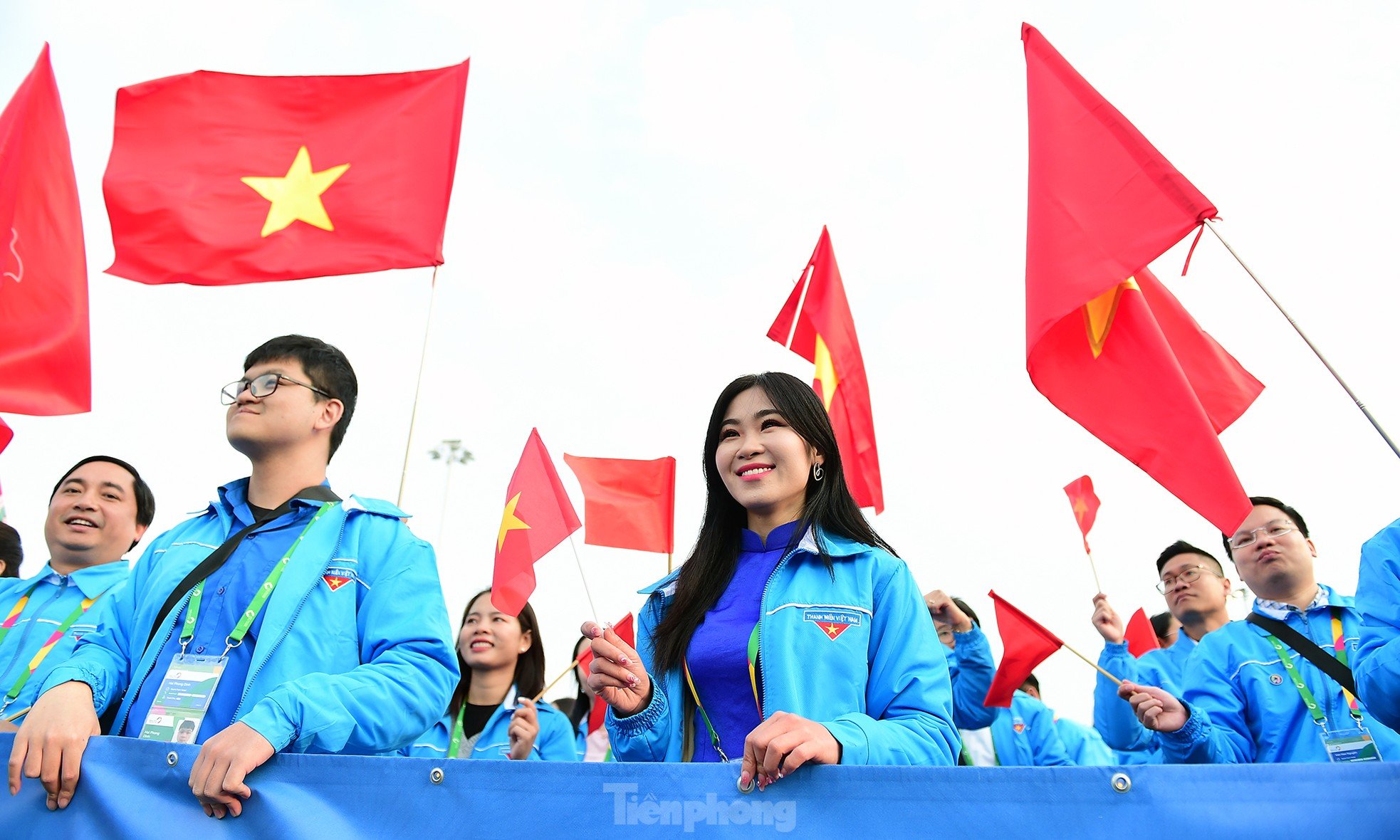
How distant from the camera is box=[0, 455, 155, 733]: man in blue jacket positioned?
5059 mm

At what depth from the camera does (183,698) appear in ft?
9.43

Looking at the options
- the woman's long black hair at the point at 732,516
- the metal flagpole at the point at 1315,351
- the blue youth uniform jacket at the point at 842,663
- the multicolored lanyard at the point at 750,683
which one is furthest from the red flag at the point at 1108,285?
the multicolored lanyard at the point at 750,683

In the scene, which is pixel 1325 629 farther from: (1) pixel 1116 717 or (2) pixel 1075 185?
(2) pixel 1075 185

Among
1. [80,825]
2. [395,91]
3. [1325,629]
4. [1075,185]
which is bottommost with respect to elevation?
[80,825]

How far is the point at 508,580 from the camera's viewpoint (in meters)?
6.24

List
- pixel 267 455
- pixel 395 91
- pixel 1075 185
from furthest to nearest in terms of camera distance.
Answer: pixel 395 91 < pixel 1075 185 < pixel 267 455

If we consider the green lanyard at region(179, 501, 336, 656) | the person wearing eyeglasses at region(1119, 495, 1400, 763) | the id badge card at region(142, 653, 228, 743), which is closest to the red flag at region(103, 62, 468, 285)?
the green lanyard at region(179, 501, 336, 656)

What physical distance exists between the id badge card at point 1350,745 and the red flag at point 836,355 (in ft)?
9.41

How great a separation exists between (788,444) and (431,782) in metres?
1.36

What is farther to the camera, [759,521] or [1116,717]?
[1116,717]

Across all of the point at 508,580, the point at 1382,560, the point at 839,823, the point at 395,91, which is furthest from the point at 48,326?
the point at 1382,560

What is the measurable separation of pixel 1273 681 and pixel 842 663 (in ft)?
9.66

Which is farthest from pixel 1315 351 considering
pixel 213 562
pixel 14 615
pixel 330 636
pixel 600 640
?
pixel 14 615

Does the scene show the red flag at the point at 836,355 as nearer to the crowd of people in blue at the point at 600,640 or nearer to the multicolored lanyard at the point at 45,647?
the crowd of people in blue at the point at 600,640
